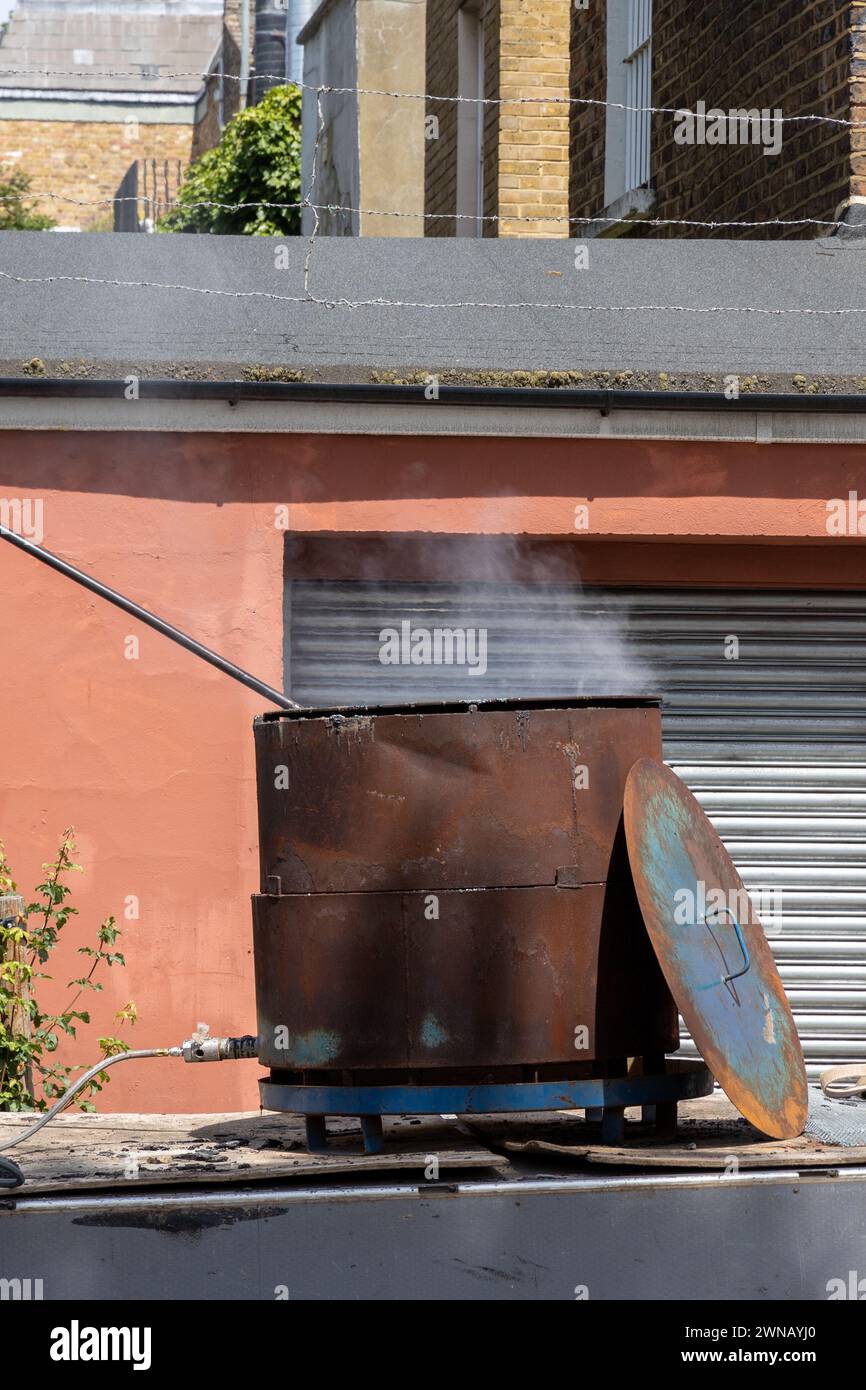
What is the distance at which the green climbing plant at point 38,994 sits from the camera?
20.8 ft

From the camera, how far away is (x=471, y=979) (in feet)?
14.8

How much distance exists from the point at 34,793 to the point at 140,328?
209 centimetres

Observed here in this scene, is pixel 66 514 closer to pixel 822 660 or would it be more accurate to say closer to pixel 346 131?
pixel 822 660

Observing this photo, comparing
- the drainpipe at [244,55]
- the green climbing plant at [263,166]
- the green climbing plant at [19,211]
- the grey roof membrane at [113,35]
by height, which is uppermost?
the grey roof membrane at [113,35]

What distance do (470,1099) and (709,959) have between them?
731 mm

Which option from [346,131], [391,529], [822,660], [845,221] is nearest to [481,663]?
[391,529]

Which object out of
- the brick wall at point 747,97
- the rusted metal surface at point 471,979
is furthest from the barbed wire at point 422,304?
the rusted metal surface at point 471,979

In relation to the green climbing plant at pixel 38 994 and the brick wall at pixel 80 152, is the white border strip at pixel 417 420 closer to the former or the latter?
the green climbing plant at pixel 38 994

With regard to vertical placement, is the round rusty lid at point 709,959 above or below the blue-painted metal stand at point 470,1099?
above

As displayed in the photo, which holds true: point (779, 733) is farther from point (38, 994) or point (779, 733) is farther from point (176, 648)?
point (38, 994)

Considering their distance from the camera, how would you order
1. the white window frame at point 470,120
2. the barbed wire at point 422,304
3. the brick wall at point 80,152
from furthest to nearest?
the brick wall at point 80,152, the white window frame at point 470,120, the barbed wire at point 422,304

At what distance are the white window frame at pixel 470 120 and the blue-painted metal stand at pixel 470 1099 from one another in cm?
1057

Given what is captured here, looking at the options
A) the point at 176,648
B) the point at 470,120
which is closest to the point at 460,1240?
the point at 176,648

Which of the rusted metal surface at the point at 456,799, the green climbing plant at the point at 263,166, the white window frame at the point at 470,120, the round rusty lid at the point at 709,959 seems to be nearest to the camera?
the round rusty lid at the point at 709,959
